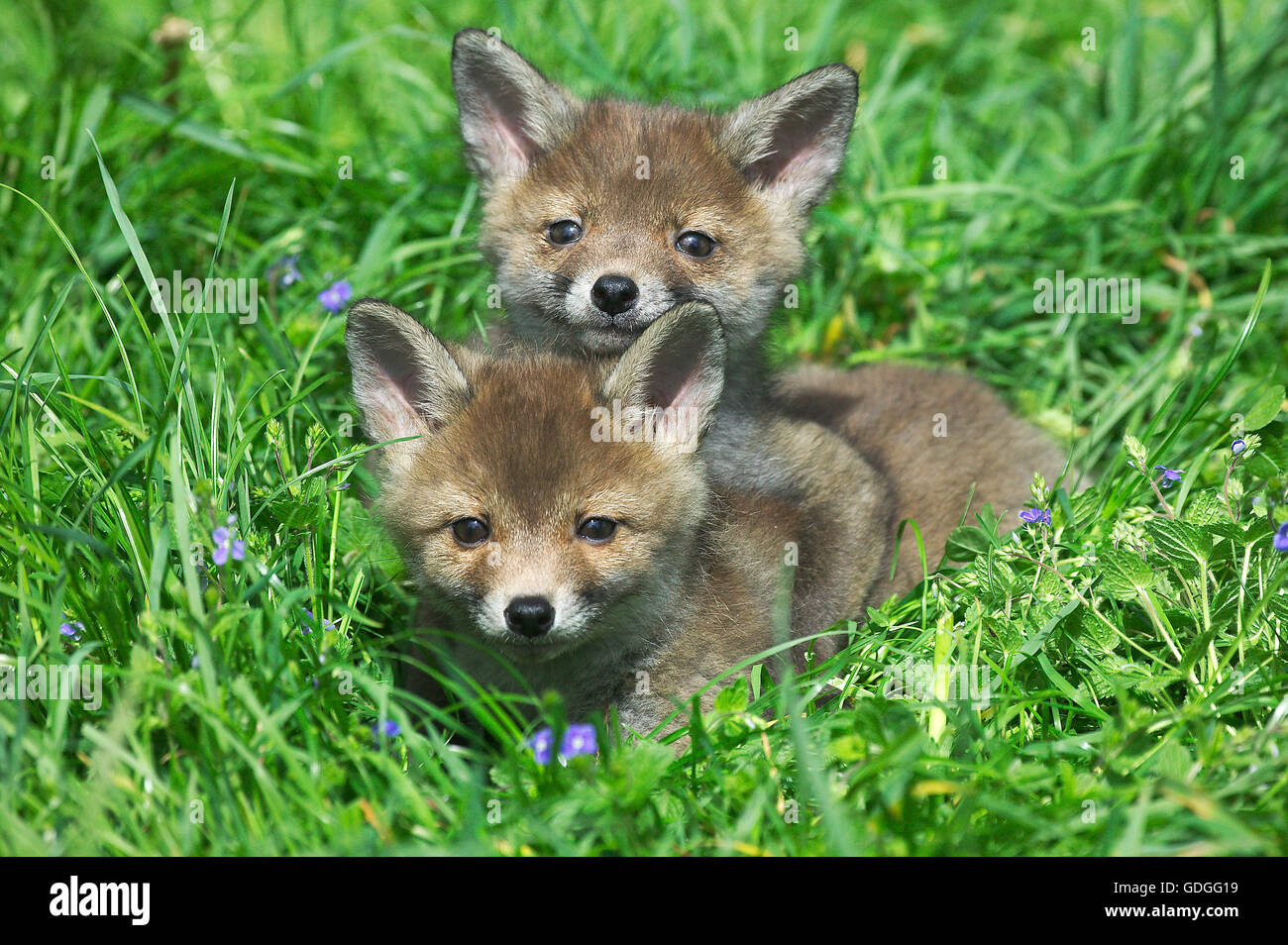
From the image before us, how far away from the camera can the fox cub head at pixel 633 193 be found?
390 cm

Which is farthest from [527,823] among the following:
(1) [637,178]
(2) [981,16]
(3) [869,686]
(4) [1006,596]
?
(2) [981,16]

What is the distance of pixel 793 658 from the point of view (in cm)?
380

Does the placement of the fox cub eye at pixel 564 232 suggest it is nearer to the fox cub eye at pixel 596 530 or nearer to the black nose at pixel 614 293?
the black nose at pixel 614 293

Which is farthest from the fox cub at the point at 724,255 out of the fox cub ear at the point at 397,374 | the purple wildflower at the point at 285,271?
the purple wildflower at the point at 285,271

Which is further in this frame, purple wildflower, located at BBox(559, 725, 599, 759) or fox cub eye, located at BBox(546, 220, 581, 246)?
fox cub eye, located at BBox(546, 220, 581, 246)

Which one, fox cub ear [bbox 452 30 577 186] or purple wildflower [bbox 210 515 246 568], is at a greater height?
fox cub ear [bbox 452 30 577 186]

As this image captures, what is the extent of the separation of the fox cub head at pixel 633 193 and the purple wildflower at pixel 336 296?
57cm

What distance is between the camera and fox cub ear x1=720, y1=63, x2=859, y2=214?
13.9 ft

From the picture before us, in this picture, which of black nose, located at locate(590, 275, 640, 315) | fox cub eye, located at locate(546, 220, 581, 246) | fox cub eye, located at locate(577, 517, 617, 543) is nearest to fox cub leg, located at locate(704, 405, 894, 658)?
black nose, located at locate(590, 275, 640, 315)

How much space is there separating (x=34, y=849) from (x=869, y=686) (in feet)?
7.32

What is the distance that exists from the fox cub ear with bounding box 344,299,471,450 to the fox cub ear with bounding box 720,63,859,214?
153cm

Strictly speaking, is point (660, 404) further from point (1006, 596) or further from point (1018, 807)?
point (1018, 807)

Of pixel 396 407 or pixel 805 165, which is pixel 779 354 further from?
pixel 396 407

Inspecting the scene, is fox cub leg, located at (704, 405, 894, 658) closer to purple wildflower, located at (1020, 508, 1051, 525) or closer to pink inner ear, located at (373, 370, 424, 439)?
purple wildflower, located at (1020, 508, 1051, 525)
